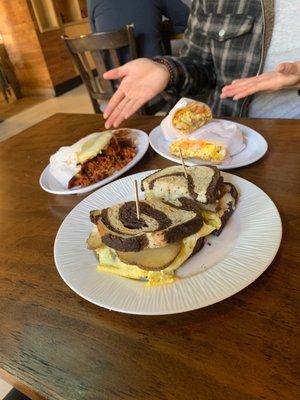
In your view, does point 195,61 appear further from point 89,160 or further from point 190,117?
point 89,160

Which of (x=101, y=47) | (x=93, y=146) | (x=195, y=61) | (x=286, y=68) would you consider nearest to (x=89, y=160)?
(x=93, y=146)

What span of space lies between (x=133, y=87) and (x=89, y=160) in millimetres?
410

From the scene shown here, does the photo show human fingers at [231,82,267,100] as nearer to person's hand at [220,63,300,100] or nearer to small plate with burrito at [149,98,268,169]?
person's hand at [220,63,300,100]

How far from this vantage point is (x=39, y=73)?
210 inches

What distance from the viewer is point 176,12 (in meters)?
2.37

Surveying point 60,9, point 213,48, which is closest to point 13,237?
point 213,48

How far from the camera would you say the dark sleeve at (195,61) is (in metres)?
1.35

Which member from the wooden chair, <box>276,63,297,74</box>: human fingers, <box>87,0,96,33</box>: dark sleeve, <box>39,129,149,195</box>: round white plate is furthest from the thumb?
the wooden chair

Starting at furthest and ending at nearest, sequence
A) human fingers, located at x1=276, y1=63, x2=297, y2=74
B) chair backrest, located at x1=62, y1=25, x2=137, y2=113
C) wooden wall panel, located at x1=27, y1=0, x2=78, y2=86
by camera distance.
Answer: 1. wooden wall panel, located at x1=27, y1=0, x2=78, y2=86
2. chair backrest, located at x1=62, y1=25, x2=137, y2=113
3. human fingers, located at x1=276, y1=63, x2=297, y2=74

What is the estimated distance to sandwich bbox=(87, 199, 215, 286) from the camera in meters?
0.57

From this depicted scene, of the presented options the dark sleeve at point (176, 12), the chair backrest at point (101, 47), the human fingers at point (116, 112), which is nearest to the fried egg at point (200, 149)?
the human fingers at point (116, 112)

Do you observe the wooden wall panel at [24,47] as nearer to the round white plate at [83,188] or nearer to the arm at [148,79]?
the arm at [148,79]

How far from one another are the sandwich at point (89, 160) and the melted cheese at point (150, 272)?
37 cm

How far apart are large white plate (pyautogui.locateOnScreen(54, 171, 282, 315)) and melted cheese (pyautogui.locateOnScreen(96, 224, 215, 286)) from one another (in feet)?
0.04
